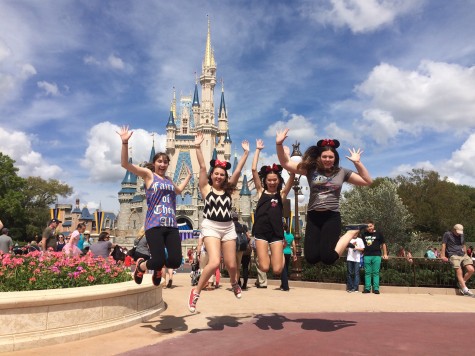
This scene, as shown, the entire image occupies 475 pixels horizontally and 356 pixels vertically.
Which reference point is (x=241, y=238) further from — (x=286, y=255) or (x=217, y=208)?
(x=217, y=208)

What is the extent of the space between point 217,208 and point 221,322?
1.88m

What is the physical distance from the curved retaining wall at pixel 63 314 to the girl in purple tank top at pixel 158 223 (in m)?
0.46

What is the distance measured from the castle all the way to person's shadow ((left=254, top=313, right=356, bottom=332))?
213 feet

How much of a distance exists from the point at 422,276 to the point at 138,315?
27.6 feet

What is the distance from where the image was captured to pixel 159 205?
19.0ft

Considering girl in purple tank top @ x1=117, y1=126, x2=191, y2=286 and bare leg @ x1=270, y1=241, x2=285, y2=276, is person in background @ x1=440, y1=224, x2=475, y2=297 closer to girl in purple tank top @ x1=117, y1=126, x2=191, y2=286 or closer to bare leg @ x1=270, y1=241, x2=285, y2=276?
bare leg @ x1=270, y1=241, x2=285, y2=276

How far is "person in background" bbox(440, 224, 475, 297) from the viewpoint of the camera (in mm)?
10133

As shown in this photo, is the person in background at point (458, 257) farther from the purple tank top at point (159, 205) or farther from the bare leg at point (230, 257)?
the purple tank top at point (159, 205)

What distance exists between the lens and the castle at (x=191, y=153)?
72.7 m

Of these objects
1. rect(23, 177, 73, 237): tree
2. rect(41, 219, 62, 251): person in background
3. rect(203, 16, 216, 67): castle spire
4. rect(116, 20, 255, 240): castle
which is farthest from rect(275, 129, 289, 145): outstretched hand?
rect(203, 16, 216, 67): castle spire

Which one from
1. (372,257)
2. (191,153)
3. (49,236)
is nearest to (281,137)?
(372,257)

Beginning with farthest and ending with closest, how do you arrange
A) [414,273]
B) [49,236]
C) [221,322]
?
[49,236]
[414,273]
[221,322]

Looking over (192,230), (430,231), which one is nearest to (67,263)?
(430,231)

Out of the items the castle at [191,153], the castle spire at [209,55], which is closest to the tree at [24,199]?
the castle at [191,153]
